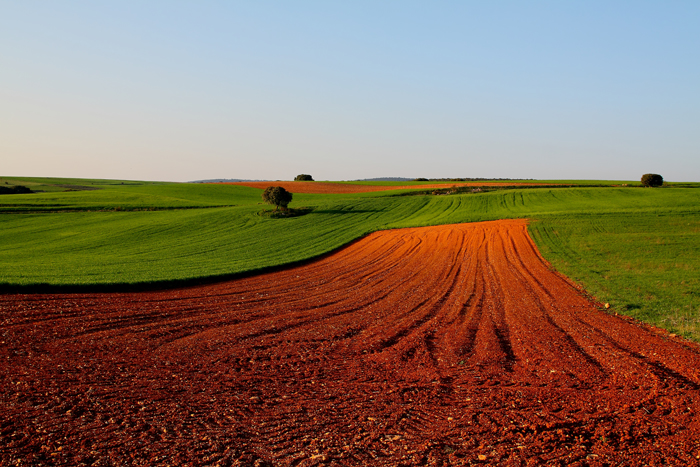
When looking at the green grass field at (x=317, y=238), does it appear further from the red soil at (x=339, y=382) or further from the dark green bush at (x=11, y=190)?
the dark green bush at (x=11, y=190)

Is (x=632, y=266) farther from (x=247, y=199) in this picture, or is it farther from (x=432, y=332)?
(x=247, y=199)

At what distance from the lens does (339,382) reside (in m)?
9.35

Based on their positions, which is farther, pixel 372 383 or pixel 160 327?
pixel 160 327

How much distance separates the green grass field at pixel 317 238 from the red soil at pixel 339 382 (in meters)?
3.05

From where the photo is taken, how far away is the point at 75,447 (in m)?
6.59

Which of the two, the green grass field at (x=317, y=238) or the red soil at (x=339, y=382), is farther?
the green grass field at (x=317, y=238)

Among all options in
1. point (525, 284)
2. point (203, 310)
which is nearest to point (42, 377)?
point (203, 310)

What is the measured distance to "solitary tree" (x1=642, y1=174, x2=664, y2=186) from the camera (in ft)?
236

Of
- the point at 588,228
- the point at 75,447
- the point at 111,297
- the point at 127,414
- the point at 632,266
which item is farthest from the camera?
the point at 588,228

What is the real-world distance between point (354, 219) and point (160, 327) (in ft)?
115

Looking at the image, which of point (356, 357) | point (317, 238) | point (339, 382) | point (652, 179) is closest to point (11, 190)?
point (317, 238)

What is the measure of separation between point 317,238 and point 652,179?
62.8 m

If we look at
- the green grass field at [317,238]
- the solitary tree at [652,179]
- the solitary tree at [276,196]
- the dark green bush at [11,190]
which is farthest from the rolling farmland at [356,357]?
the dark green bush at [11,190]

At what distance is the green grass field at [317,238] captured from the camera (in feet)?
61.0
